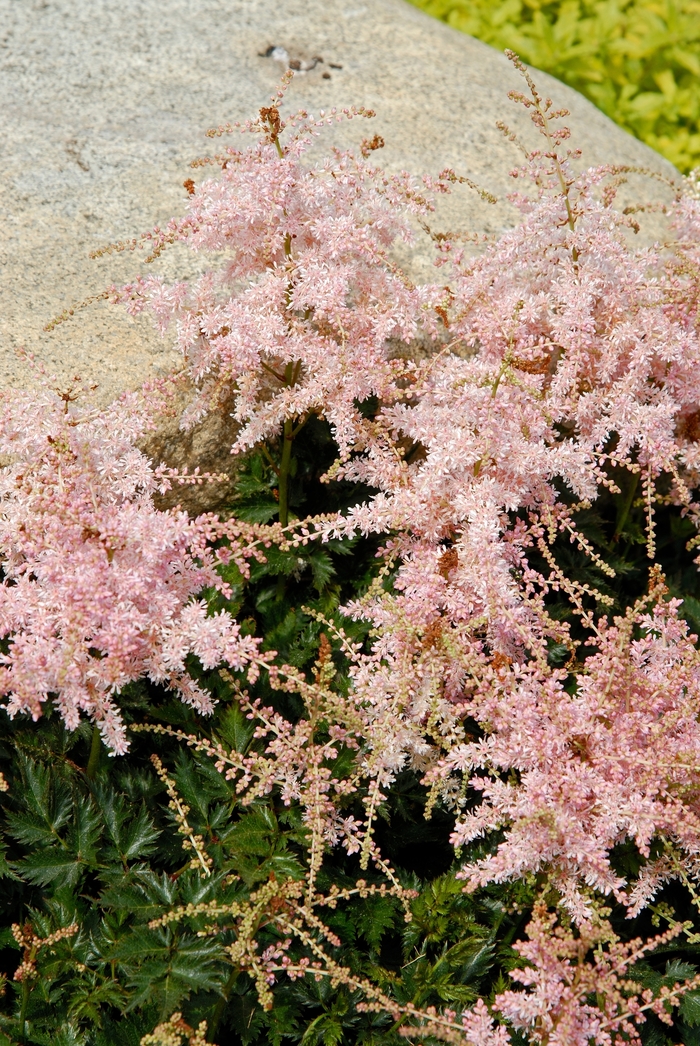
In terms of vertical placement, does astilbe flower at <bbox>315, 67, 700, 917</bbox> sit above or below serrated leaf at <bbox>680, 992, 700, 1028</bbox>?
above

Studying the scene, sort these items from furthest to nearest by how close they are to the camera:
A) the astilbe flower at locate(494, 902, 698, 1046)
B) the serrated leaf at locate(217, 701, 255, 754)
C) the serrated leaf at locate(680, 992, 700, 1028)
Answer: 1. the serrated leaf at locate(217, 701, 255, 754)
2. the serrated leaf at locate(680, 992, 700, 1028)
3. the astilbe flower at locate(494, 902, 698, 1046)

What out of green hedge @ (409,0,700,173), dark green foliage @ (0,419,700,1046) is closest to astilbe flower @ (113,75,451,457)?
dark green foliage @ (0,419,700,1046)

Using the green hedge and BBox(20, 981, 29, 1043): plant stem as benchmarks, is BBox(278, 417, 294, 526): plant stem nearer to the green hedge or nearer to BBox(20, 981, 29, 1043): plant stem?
BBox(20, 981, 29, 1043): plant stem

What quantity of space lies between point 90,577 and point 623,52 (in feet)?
15.0

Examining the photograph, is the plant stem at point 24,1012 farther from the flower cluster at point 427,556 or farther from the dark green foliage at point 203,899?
the flower cluster at point 427,556

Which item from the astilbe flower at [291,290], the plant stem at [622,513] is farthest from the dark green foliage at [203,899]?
the astilbe flower at [291,290]

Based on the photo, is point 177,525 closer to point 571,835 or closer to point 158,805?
point 158,805

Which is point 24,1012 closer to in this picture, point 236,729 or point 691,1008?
point 236,729

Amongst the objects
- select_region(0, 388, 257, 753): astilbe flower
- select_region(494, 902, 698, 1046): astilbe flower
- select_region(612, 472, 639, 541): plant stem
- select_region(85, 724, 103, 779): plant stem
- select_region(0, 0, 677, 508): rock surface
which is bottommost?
select_region(85, 724, 103, 779): plant stem

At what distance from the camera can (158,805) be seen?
2428 mm

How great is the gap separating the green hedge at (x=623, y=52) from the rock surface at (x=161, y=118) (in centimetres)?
103

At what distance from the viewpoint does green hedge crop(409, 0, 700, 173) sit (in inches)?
201

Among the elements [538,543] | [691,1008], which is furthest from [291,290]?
[691,1008]

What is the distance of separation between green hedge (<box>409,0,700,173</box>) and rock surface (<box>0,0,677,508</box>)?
1033 mm
